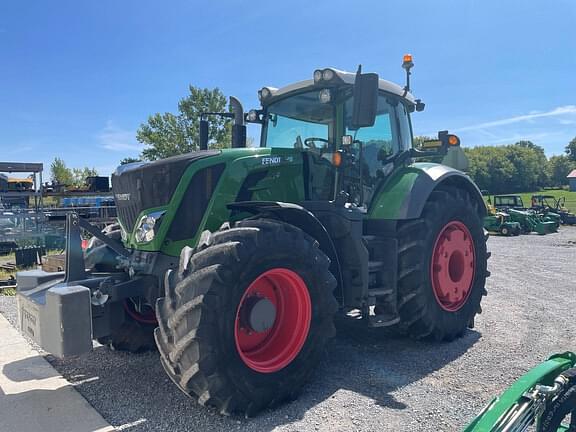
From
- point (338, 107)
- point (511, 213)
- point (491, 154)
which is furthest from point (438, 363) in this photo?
point (491, 154)

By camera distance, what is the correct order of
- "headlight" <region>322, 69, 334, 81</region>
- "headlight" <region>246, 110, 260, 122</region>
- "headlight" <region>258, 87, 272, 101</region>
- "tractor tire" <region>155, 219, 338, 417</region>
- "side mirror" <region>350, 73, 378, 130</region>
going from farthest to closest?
"headlight" <region>246, 110, 260, 122</region> < "headlight" <region>258, 87, 272, 101</region> < "headlight" <region>322, 69, 334, 81</region> < "side mirror" <region>350, 73, 378, 130</region> < "tractor tire" <region>155, 219, 338, 417</region>

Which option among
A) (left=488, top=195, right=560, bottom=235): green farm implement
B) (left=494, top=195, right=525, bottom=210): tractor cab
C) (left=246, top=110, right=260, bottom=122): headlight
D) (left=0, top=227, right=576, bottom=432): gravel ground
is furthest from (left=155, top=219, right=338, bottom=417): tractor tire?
(left=494, top=195, right=525, bottom=210): tractor cab

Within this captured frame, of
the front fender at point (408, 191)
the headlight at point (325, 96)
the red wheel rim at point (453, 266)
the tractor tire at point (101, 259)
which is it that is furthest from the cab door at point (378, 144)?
the tractor tire at point (101, 259)

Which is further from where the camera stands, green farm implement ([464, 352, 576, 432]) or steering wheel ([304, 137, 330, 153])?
steering wheel ([304, 137, 330, 153])

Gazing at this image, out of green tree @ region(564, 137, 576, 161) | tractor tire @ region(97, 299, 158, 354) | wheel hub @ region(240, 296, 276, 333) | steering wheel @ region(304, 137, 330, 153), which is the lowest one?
tractor tire @ region(97, 299, 158, 354)

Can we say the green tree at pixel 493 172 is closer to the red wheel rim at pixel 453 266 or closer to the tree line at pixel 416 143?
the tree line at pixel 416 143

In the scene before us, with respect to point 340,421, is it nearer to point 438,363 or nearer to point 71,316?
point 438,363

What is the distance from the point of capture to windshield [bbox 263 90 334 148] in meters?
4.82

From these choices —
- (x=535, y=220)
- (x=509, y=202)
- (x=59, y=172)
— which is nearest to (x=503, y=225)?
(x=535, y=220)

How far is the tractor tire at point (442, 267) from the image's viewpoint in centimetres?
466

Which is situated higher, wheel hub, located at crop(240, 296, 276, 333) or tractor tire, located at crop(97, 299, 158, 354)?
wheel hub, located at crop(240, 296, 276, 333)

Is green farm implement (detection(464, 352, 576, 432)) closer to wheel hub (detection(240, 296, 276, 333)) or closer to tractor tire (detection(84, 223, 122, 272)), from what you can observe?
wheel hub (detection(240, 296, 276, 333))

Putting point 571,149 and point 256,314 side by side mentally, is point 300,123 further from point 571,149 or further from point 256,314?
point 571,149

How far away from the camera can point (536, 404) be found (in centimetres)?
238
